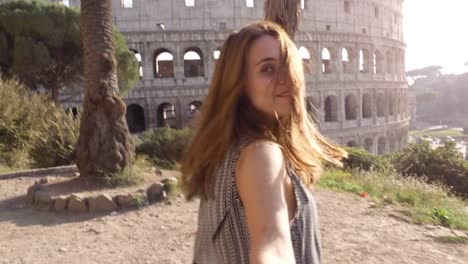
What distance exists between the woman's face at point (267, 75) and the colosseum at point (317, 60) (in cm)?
1806

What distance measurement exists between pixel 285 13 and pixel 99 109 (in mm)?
3357

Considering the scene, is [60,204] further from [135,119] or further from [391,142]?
[391,142]

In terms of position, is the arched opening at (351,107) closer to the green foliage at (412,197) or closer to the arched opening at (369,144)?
the arched opening at (369,144)

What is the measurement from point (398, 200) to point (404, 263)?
275 cm

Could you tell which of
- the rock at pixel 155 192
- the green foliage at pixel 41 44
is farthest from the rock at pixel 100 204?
the green foliage at pixel 41 44

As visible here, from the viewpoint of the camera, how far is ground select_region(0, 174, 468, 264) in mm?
4023

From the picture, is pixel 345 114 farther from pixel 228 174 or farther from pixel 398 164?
pixel 228 174

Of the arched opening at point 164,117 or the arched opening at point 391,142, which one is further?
the arched opening at point 391,142

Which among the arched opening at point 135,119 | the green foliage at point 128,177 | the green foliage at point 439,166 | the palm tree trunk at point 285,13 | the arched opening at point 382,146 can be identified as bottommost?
the arched opening at point 382,146

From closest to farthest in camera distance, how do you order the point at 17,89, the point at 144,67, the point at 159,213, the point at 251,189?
the point at 251,189, the point at 159,213, the point at 17,89, the point at 144,67

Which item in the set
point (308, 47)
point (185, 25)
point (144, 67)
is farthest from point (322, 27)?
point (144, 67)

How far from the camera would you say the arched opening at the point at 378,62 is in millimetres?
27227

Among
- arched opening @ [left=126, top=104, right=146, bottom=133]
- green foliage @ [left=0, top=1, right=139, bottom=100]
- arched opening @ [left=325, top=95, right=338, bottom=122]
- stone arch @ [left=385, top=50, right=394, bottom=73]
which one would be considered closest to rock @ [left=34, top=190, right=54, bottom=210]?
green foliage @ [left=0, top=1, right=139, bottom=100]

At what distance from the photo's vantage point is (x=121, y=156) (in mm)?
6445
